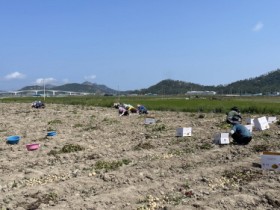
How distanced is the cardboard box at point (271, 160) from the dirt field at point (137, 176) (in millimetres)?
213

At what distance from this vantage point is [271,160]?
8.12 meters

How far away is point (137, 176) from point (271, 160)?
2822 millimetres

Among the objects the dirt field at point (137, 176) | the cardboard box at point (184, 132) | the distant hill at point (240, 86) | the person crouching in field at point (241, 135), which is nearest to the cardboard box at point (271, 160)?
the dirt field at point (137, 176)

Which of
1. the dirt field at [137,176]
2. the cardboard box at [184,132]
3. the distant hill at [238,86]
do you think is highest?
the distant hill at [238,86]

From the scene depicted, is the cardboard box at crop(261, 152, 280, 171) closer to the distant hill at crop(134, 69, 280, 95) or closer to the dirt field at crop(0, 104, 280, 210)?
the dirt field at crop(0, 104, 280, 210)

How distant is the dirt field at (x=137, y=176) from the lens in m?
6.29

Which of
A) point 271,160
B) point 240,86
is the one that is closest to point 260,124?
point 271,160

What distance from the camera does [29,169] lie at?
28.1 feet

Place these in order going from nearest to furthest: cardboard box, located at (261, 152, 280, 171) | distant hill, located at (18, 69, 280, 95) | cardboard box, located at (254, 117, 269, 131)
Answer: cardboard box, located at (261, 152, 280, 171) < cardboard box, located at (254, 117, 269, 131) < distant hill, located at (18, 69, 280, 95)

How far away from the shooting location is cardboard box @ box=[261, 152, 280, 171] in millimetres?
8031

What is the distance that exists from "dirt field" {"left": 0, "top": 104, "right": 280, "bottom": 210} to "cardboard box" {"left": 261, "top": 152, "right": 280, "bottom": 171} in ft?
0.70

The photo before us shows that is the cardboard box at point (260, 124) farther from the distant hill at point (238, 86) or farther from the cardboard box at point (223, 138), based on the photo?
the distant hill at point (238, 86)

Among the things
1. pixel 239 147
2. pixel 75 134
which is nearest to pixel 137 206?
pixel 239 147

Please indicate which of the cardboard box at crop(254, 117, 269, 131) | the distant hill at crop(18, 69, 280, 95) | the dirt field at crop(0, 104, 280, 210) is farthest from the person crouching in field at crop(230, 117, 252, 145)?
the distant hill at crop(18, 69, 280, 95)
